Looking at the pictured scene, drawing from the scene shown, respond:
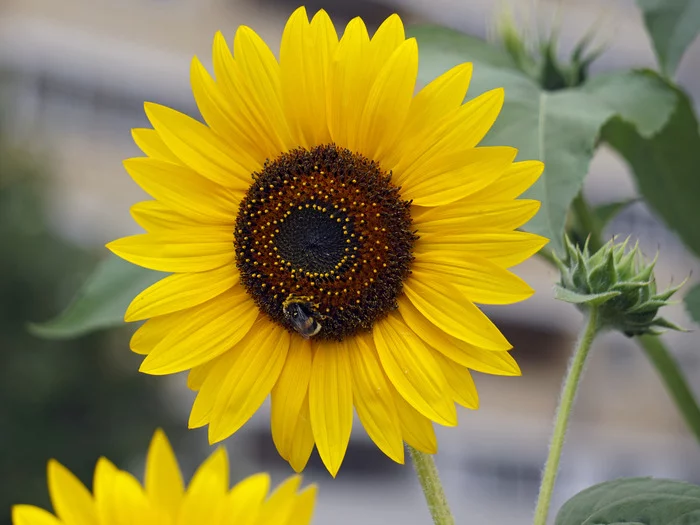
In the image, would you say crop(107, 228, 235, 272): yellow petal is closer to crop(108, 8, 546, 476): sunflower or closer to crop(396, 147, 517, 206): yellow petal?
crop(108, 8, 546, 476): sunflower

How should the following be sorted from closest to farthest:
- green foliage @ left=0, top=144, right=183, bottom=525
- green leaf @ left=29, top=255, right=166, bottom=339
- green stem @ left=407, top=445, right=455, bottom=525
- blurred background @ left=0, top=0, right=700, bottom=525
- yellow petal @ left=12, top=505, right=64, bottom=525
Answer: yellow petal @ left=12, top=505, right=64, bottom=525 < green stem @ left=407, top=445, right=455, bottom=525 < green leaf @ left=29, top=255, right=166, bottom=339 < green foliage @ left=0, top=144, right=183, bottom=525 < blurred background @ left=0, top=0, right=700, bottom=525

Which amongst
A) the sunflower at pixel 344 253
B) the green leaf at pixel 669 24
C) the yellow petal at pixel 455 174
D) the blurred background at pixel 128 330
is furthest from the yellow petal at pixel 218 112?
the blurred background at pixel 128 330

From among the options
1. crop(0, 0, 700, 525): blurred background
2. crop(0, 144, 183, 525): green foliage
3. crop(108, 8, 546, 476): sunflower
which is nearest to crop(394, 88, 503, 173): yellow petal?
crop(108, 8, 546, 476): sunflower

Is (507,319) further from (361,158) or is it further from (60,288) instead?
(361,158)

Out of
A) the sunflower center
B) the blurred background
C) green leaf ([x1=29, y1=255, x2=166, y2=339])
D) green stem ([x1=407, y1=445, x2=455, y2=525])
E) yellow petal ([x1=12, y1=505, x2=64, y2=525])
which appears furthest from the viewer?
the blurred background

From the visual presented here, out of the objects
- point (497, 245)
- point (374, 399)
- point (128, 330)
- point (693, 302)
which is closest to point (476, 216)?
point (497, 245)

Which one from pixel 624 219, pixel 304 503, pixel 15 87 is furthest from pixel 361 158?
pixel 624 219

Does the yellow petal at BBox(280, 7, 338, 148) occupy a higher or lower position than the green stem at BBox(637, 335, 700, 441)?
higher
